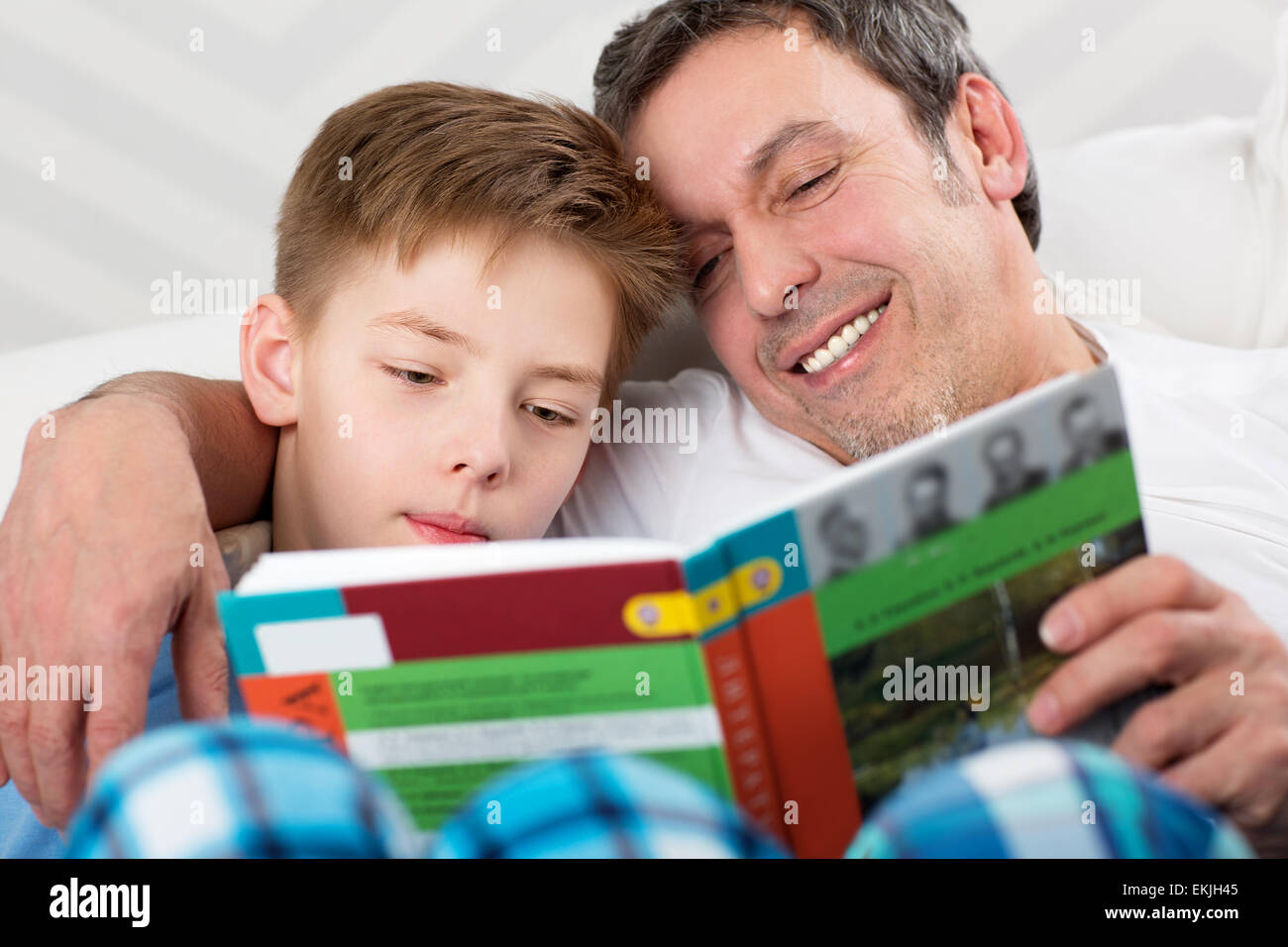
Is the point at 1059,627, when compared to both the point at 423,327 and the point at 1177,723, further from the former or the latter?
the point at 423,327

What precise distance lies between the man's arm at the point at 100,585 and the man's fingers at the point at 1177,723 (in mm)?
691

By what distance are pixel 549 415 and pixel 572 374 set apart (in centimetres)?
6

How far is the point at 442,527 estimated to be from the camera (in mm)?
1109

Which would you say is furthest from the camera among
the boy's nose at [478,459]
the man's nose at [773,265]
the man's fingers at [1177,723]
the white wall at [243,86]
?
the white wall at [243,86]

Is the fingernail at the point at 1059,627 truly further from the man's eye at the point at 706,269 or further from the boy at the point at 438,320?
the man's eye at the point at 706,269

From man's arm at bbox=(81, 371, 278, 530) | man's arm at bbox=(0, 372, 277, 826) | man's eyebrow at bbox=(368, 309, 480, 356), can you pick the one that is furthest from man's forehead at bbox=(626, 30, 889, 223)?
man's arm at bbox=(0, 372, 277, 826)

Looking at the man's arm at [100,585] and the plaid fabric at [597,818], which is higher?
the man's arm at [100,585]

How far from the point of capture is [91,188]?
204 cm

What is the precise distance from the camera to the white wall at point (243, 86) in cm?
196

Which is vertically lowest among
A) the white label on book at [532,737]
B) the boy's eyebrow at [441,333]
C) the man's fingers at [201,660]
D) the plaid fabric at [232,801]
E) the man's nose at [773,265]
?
the plaid fabric at [232,801]

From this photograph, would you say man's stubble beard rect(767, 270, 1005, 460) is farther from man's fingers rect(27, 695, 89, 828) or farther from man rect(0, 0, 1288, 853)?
man's fingers rect(27, 695, 89, 828)

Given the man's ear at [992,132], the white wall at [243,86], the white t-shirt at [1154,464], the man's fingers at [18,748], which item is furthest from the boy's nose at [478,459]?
the white wall at [243,86]

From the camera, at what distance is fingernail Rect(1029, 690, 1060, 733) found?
765 mm

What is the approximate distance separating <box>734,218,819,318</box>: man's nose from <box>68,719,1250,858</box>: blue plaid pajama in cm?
81
